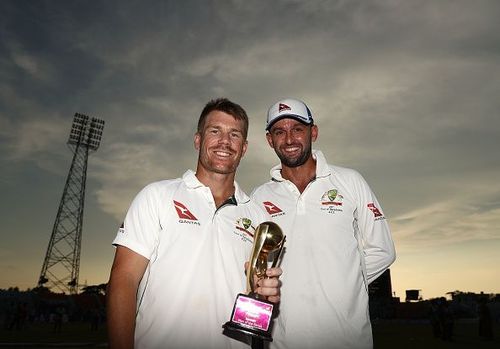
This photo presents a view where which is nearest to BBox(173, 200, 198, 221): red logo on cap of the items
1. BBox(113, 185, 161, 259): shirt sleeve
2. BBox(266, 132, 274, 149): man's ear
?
BBox(113, 185, 161, 259): shirt sleeve

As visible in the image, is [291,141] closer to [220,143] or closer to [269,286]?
[220,143]

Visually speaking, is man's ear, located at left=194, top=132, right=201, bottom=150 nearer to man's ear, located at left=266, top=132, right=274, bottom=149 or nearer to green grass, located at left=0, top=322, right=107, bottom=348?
man's ear, located at left=266, top=132, right=274, bottom=149

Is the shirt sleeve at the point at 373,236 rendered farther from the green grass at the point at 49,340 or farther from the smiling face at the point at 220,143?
the green grass at the point at 49,340

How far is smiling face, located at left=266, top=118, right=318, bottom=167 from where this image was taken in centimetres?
456

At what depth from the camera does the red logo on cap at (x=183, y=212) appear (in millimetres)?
3361

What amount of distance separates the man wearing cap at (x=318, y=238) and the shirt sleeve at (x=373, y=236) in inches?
0.4

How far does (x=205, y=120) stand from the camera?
383cm

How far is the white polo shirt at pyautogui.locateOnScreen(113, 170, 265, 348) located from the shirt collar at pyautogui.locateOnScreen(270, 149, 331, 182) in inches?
54.6

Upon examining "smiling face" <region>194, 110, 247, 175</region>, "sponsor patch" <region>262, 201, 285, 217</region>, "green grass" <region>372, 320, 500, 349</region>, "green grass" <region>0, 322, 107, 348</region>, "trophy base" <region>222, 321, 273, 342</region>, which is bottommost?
"green grass" <region>0, 322, 107, 348</region>

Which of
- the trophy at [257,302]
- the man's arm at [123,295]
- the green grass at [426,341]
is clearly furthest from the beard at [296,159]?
the green grass at [426,341]

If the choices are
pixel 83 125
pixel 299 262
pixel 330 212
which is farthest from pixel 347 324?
pixel 83 125

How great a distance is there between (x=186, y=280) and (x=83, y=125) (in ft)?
166

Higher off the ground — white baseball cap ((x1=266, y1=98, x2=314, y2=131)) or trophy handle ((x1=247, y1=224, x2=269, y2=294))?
white baseball cap ((x1=266, y1=98, x2=314, y2=131))

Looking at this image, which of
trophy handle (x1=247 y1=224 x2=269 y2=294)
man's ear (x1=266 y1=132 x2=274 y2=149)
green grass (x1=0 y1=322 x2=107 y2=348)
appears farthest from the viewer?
green grass (x1=0 y1=322 x2=107 y2=348)
